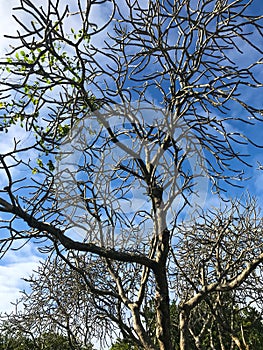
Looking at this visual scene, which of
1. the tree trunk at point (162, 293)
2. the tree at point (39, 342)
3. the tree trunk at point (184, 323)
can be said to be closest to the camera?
the tree trunk at point (162, 293)

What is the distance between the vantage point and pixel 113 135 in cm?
385

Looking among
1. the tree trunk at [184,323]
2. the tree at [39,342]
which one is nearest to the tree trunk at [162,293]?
the tree trunk at [184,323]

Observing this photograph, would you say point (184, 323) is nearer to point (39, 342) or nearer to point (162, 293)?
point (162, 293)

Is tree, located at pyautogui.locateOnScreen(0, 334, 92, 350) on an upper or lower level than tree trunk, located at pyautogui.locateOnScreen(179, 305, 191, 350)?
upper

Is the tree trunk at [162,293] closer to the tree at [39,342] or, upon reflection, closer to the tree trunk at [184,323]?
the tree trunk at [184,323]

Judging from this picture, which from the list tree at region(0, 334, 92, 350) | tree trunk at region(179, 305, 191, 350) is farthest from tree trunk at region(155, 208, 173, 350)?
tree at region(0, 334, 92, 350)

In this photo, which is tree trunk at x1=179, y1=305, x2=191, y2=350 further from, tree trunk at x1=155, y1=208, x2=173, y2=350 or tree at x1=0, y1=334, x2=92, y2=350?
tree at x1=0, y1=334, x2=92, y2=350

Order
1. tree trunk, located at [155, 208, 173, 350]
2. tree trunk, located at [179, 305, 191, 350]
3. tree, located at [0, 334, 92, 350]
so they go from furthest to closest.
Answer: tree, located at [0, 334, 92, 350]
tree trunk, located at [179, 305, 191, 350]
tree trunk, located at [155, 208, 173, 350]

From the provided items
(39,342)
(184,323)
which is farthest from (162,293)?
(39,342)

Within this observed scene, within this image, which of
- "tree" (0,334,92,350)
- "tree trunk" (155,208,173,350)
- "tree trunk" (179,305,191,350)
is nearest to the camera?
"tree trunk" (155,208,173,350)

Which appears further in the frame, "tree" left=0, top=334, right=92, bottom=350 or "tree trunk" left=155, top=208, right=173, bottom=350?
"tree" left=0, top=334, right=92, bottom=350

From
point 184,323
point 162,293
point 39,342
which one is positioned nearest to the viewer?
point 162,293

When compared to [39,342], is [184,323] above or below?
below

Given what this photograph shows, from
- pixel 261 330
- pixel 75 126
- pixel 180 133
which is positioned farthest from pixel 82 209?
pixel 261 330
